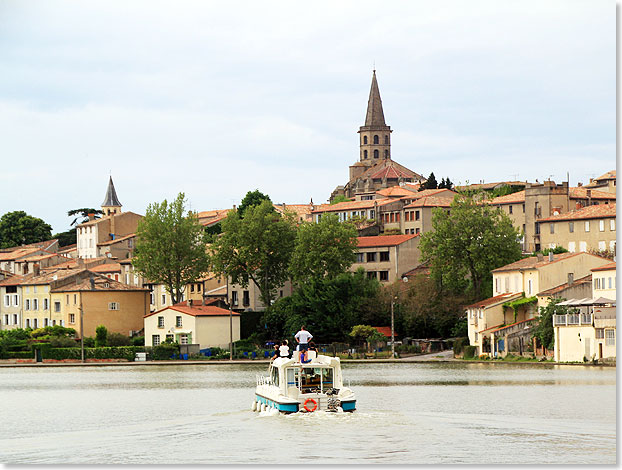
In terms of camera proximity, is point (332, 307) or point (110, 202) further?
point (110, 202)

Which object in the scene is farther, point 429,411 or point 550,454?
point 429,411

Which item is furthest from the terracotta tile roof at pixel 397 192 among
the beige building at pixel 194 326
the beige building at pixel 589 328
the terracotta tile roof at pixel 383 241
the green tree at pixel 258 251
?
the beige building at pixel 589 328

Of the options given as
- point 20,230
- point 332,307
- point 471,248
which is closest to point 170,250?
point 332,307

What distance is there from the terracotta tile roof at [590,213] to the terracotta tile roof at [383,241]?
11477mm

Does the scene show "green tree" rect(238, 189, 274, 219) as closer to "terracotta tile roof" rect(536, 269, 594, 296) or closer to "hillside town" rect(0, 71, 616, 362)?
"hillside town" rect(0, 71, 616, 362)

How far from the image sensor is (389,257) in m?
99.4

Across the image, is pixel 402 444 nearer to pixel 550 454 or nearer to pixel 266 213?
pixel 550 454

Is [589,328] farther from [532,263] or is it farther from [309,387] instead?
[309,387]

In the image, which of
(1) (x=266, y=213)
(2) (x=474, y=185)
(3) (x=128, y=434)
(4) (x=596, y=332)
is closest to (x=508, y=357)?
(4) (x=596, y=332)

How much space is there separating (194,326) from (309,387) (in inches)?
2208

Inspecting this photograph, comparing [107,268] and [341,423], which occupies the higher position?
[107,268]

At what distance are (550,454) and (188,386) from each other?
32130 millimetres

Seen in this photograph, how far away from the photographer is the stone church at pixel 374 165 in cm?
16000

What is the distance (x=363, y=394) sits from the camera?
4797cm
